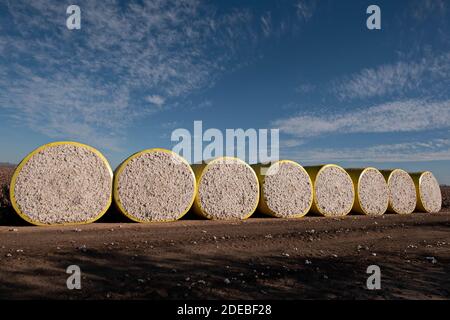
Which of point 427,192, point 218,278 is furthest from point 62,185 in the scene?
point 427,192

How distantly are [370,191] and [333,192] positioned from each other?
2185mm

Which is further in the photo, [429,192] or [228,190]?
[429,192]

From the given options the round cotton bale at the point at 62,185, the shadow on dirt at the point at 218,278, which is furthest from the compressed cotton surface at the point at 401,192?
the round cotton bale at the point at 62,185

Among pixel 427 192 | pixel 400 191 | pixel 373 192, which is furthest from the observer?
pixel 427 192

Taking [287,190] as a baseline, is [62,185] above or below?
above

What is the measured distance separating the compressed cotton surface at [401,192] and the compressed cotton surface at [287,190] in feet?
16.6

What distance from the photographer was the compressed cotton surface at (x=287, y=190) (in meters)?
11.6

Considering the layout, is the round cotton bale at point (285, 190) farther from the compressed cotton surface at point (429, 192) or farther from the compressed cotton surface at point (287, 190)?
the compressed cotton surface at point (429, 192)

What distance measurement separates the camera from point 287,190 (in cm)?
1184

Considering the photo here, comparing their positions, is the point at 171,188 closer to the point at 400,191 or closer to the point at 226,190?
the point at 226,190

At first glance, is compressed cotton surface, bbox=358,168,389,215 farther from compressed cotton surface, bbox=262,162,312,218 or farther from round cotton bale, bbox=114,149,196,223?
round cotton bale, bbox=114,149,196,223

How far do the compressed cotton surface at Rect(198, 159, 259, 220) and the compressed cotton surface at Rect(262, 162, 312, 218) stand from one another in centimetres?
58

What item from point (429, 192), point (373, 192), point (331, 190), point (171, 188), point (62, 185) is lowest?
point (429, 192)
